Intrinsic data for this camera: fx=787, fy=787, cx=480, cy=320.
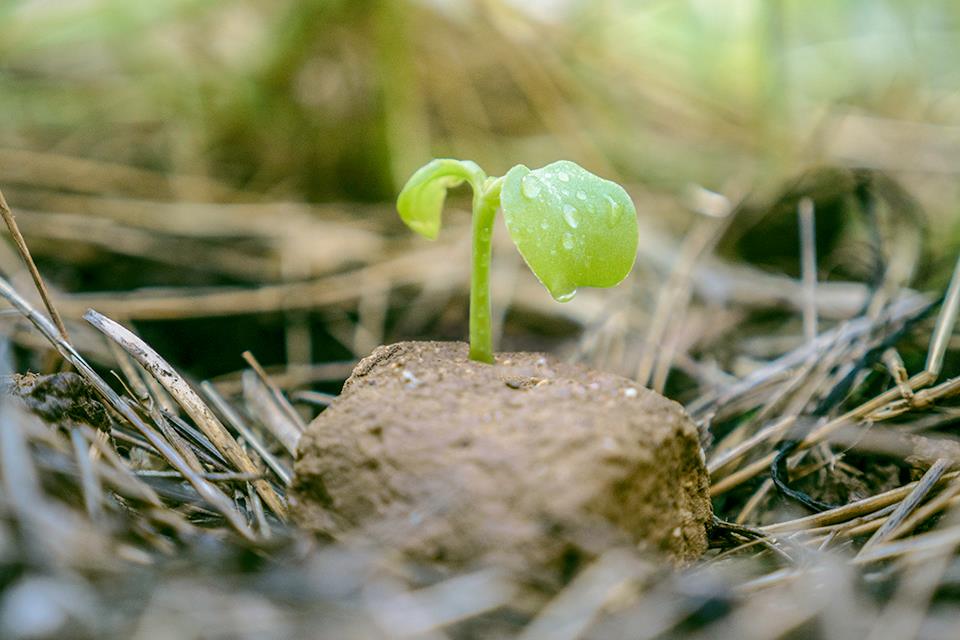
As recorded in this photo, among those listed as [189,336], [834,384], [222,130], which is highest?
[222,130]

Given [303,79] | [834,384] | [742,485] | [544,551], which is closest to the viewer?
[544,551]

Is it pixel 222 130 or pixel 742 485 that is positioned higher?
pixel 222 130

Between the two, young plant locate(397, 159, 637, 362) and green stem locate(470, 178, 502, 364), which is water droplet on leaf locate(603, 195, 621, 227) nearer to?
young plant locate(397, 159, 637, 362)

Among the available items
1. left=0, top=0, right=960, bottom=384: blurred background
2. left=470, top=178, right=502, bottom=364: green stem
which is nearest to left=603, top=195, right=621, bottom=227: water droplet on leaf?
left=470, top=178, right=502, bottom=364: green stem

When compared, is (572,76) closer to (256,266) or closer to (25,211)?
(256,266)

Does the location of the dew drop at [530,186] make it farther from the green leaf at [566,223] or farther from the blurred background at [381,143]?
the blurred background at [381,143]

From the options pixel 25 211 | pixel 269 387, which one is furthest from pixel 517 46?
pixel 269 387
